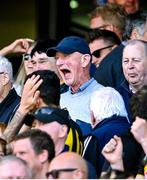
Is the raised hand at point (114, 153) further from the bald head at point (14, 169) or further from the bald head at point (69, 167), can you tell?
the bald head at point (14, 169)

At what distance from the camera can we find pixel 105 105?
9797mm

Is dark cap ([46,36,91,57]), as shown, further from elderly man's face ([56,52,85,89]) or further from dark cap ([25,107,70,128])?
dark cap ([25,107,70,128])

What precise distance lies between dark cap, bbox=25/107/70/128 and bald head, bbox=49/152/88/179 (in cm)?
99

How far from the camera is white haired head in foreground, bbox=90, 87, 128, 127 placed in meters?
9.80

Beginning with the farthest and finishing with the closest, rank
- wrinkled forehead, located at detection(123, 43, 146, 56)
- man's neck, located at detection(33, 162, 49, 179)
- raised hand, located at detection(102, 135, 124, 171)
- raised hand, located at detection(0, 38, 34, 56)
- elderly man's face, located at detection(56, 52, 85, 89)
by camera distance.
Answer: raised hand, located at detection(0, 38, 34, 56), elderly man's face, located at detection(56, 52, 85, 89), wrinkled forehead, located at detection(123, 43, 146, 56), raised hand, located at detection(102, 135, 124, 171), man's neck, located at detection(33, 162, 49, 179)

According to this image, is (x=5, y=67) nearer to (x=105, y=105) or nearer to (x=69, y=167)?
(x=105, y=105)

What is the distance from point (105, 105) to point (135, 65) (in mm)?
1068

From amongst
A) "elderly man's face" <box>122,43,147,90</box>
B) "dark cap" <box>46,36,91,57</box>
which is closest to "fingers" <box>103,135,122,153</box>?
"elderly man's face" <box>122,43,147,90</box>

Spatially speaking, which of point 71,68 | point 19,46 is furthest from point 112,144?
point 19,46

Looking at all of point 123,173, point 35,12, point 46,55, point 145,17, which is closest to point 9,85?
point 46,55

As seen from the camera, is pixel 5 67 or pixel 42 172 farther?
pixel 5 67

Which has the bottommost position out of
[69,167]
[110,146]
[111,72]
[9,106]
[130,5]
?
[9,106]

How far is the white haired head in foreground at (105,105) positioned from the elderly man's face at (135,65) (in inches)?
28.9

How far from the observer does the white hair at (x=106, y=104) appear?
32.1 feet
